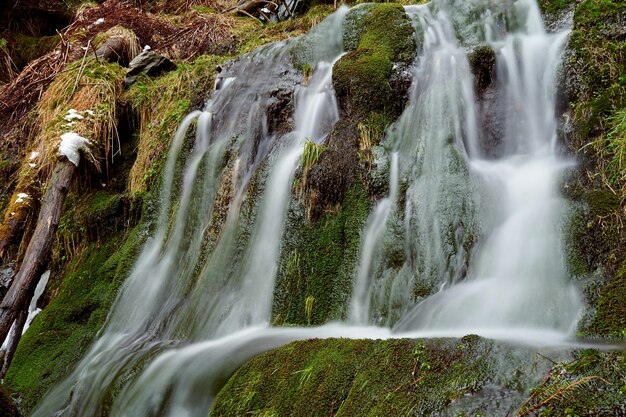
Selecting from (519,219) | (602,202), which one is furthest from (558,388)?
(519,219)

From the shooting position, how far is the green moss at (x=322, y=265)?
4078 mm

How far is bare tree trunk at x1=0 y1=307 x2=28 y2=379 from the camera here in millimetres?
4449

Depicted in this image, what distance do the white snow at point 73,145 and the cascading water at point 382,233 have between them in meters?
1.20

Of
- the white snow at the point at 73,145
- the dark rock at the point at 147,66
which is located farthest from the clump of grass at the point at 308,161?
the dark rock at the point at 147,66

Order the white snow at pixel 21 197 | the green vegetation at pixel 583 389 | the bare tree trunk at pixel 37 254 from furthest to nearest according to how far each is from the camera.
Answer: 1. the white snow at pixel 21 197
2. the bare tree trunk at pixel 37 254
3. the green vegetation at pixel 583 389

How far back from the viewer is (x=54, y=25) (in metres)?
12.5

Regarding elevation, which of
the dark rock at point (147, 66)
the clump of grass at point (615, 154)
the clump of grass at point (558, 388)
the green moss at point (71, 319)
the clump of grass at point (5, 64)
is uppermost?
the clump of grass at point (5, 64)

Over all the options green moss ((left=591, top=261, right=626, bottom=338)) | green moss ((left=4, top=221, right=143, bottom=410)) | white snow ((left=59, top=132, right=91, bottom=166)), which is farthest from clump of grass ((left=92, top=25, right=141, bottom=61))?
green moss ((left=591, top=261, right=626, bottom=338))

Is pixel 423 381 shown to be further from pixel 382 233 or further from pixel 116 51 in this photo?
pixel 116 51

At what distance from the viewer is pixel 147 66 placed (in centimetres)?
837

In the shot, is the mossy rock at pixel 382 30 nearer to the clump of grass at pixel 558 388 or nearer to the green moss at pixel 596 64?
the green moss at pixel 596 64

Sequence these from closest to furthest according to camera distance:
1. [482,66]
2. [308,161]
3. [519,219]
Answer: [519,219]
[308,161]
[482,66]

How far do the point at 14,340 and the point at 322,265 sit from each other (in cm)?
263

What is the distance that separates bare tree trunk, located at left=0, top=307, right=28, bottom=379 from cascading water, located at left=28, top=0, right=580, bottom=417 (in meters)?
0.57
